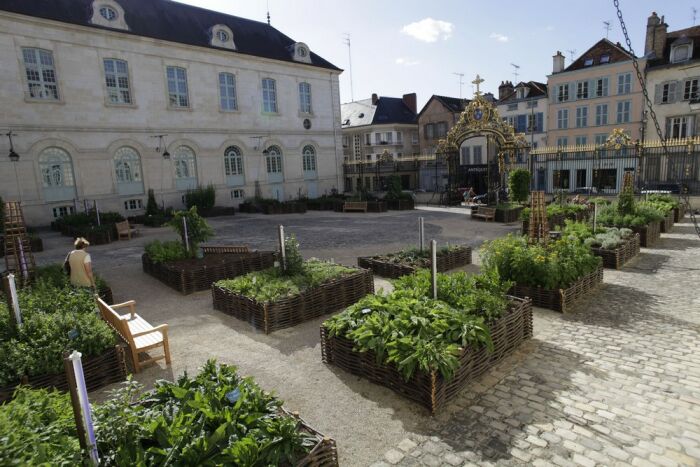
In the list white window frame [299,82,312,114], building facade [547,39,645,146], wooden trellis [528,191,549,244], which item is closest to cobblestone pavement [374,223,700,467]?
wooden trellis [528,191,549,244]

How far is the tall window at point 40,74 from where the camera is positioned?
20.9 metres

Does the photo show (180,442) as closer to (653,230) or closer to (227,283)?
(227,283)

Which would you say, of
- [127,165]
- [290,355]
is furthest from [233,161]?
[290,355]

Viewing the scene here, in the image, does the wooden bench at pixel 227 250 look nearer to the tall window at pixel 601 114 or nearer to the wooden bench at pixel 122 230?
the wooden bench at pixel 122 230

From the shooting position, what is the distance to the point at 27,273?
28.6 ft

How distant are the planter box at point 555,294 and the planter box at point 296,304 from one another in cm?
303

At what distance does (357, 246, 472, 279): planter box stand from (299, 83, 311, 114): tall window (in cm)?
2388

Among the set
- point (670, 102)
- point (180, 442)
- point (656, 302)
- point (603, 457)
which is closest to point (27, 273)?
point (180, 442)

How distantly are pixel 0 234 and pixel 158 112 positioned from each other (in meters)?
12.3

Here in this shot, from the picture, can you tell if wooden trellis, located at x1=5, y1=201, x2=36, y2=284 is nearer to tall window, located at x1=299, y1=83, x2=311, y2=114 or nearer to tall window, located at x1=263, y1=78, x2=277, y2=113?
tall window, located at x1=263, y1=78, x2=277, y2=113

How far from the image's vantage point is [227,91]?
28.5 m

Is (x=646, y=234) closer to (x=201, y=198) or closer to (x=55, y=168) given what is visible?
(x=201, y=198)

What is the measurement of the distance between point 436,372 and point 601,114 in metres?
37.8

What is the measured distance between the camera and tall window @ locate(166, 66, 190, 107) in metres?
25.9
